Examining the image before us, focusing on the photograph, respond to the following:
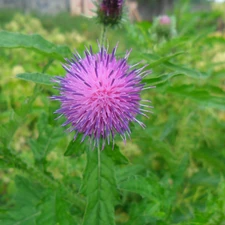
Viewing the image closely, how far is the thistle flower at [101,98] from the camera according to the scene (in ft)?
4.07

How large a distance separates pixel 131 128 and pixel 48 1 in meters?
14.2

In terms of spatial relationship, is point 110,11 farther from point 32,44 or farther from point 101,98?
point 101,98

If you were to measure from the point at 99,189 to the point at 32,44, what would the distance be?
0.58 m

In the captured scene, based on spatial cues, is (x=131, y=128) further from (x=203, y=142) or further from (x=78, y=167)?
(x=203, y=142)

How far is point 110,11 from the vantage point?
6.02 feet

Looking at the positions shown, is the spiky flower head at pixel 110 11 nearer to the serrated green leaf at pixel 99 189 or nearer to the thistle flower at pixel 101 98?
the thistle flower at pixel 101 98

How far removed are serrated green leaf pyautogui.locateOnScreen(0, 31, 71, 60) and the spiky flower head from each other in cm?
Answer: 44

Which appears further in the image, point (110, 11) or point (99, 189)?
point (110, 11)

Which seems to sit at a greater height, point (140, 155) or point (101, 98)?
point (101, 98)

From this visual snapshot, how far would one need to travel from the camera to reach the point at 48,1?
14719 mm

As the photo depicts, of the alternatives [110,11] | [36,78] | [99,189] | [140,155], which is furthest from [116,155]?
Result: [140,155]

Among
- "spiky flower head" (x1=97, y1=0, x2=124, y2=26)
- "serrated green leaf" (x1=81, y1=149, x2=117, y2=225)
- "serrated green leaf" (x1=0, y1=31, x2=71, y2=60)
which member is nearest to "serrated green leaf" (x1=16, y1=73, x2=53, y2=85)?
"serrated green leaf" (x1=0, y1=31, x2=71, y2=60)

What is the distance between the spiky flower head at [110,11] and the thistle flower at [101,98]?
1.94 ft

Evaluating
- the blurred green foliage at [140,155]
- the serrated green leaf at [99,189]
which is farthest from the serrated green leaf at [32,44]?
the serrated green leaf at [99,189]
